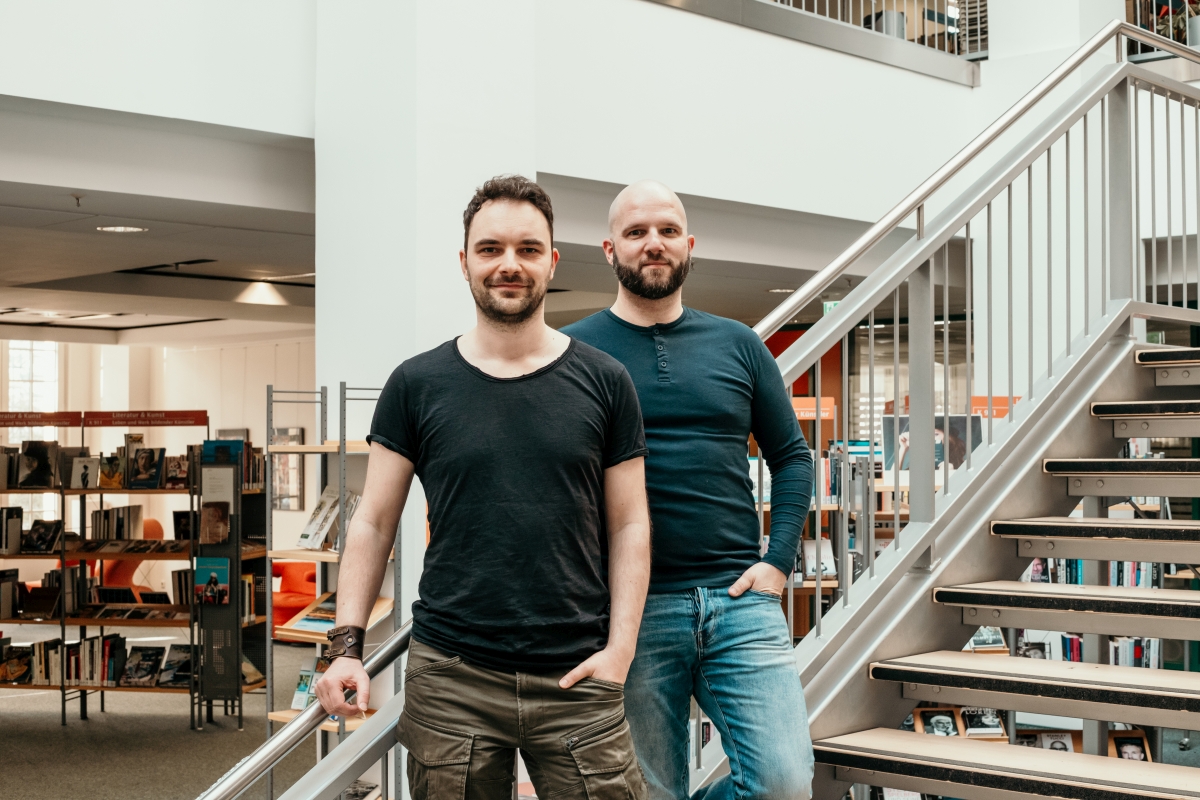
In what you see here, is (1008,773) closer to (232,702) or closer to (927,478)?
(927,478)

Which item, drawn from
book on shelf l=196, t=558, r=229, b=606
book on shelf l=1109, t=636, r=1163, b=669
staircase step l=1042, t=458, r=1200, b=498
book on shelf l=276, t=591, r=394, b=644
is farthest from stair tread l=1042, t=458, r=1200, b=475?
book on shelf l=196, t=558, r=229, b=606

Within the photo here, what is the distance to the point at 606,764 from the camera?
172 centimetres

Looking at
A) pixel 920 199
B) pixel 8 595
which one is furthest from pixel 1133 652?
pixel 8 595

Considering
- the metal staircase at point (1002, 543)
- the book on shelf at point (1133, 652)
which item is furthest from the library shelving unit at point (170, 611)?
the metal staircase at point (1002, 543)

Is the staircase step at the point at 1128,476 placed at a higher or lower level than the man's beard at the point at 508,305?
lower

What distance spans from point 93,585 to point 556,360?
723 cm

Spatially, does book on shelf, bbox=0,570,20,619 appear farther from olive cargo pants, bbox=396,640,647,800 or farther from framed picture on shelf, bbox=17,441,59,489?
olive cargo pants, bbox=396,640,647,800

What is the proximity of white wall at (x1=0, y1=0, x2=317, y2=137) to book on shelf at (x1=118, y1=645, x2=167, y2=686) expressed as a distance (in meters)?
4.04

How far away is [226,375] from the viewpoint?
14.4m

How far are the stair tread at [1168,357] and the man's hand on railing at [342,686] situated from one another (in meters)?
2.98

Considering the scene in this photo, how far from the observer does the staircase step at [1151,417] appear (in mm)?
3473

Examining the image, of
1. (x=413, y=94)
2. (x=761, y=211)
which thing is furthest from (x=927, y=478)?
(x=761, y=211)

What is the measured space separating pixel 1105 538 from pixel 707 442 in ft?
5.17

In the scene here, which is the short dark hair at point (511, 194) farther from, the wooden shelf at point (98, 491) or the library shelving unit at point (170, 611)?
the wooden shelf at point (98, 491)
